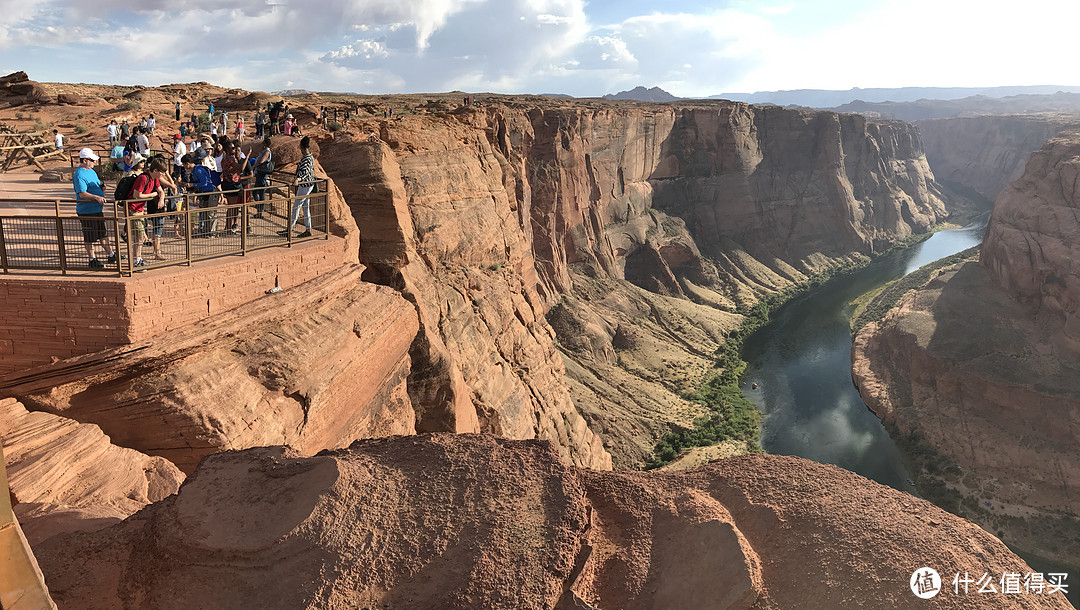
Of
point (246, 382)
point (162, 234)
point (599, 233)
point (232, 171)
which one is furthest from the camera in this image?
point (599, 233)

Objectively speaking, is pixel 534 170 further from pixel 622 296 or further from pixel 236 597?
pixel 236 597

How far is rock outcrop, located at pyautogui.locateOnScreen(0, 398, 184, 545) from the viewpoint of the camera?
7.73 m

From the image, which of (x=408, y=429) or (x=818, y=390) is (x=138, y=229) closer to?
(x=408, y=429)

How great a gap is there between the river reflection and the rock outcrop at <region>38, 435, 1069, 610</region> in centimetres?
3317

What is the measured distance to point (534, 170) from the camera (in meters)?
48.4

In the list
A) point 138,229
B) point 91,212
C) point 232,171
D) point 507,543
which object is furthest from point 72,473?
point 232,171

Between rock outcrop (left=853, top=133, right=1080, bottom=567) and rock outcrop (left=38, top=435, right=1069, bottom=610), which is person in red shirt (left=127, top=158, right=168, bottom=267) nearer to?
rock outcrop (left=38, top=435, right=1069, bottom=610)

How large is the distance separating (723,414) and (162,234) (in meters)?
35.2

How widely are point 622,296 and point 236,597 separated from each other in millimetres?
47809

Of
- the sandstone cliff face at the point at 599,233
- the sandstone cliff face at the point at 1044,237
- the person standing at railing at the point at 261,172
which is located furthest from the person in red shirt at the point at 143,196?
the sandstone cliff face at the point at 1044,237

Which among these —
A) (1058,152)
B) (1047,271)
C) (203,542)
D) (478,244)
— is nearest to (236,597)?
(203,542)

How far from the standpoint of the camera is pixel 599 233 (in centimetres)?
5522

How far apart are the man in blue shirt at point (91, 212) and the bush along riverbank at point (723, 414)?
27832mm

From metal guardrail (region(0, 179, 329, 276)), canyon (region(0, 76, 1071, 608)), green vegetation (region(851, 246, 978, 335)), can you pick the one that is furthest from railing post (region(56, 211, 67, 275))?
green vegetation (region(851, 246, 978, 335))
